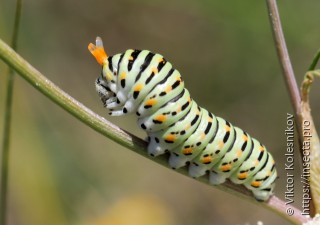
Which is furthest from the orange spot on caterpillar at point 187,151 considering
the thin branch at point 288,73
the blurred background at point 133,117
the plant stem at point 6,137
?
the blurred background at point 133,117

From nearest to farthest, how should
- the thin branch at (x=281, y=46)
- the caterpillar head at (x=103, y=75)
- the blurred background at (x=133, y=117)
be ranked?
1. the thin branch at (x=281, y=46)
2. the caterpillar head at (x=103, y=75)
3. the blurred background at (x=133, y=117)

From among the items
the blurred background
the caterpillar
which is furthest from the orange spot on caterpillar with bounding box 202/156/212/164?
the blurred background

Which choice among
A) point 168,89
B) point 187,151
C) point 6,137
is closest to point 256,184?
point 187,151

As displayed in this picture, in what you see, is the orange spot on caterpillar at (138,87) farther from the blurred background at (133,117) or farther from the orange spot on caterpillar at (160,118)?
the blurred background at (133,117)

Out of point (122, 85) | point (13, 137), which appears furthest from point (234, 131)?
point (13, 137)

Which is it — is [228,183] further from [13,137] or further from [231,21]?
[231,21]

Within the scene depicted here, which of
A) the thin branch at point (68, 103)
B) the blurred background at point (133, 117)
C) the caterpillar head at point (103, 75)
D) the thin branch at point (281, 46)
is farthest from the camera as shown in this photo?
the blurred background at point (133, 117)
